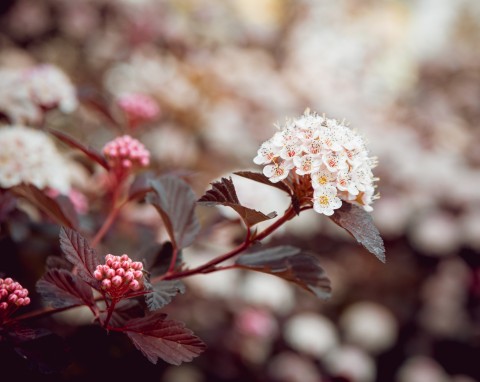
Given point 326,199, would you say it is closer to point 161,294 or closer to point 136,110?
point 161,294

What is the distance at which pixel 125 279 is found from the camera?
547 millimetres

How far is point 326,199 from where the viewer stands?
1.94 feet

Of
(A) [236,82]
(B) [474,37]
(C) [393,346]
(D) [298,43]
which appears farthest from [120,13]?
(B) [474,37]

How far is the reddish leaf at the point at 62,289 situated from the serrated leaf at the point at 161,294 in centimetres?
8

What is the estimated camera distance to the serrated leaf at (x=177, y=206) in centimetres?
71

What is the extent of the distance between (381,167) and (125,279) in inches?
95.8

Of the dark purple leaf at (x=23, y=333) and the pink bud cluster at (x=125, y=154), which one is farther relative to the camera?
the pink bud cluster at (x=125, y=154)

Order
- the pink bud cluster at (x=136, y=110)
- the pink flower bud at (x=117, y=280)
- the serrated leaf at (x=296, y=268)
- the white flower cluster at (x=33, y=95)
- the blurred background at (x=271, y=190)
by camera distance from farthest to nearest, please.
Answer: the blurred background at (x=271, y=190) < the pink bud cluster at (x=136, y=110) < the white flower cluster at (x=33, y=95) < the serrated leaf at (x=296, y=268) < the pink flower bud at (x=117, y=280)

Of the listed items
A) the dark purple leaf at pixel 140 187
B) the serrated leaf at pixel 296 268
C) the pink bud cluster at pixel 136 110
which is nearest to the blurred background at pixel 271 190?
the pink bud cluster at pixel 136 110

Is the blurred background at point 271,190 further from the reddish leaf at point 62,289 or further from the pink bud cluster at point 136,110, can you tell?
the reddish leaf at point 62,289

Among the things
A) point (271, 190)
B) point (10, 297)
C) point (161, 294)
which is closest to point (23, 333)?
point (10, 297)

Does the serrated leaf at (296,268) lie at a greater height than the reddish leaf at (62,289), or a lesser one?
greater

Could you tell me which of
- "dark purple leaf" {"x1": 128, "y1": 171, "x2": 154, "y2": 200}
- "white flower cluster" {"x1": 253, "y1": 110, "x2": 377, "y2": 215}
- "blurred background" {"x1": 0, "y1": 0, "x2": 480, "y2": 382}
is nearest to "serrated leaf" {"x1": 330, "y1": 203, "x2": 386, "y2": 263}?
"white flower cluster" {"x1": 253, "y1": 110, "x2": 377, "y2": 215}

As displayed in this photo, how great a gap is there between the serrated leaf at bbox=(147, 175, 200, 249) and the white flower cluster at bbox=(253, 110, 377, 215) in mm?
135
